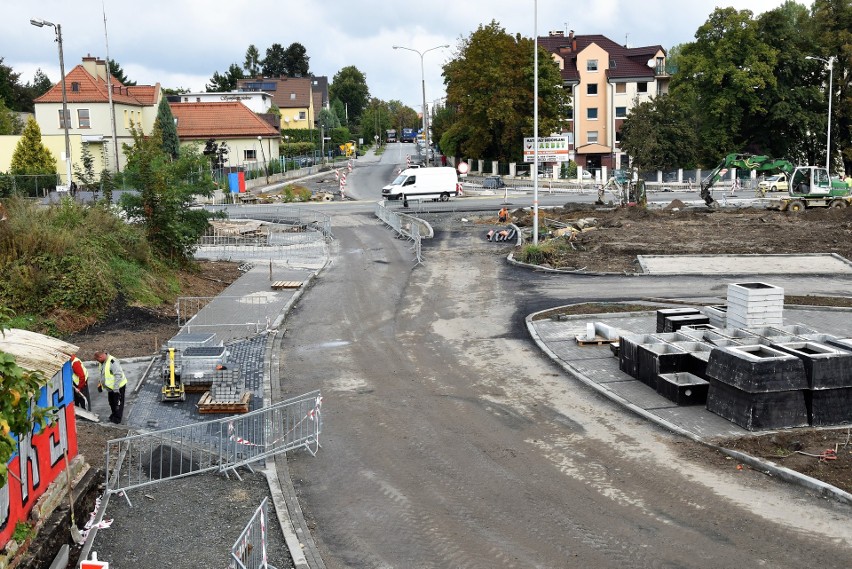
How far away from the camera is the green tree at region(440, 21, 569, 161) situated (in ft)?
234

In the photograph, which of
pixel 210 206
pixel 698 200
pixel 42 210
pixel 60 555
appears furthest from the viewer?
pixel 698 200

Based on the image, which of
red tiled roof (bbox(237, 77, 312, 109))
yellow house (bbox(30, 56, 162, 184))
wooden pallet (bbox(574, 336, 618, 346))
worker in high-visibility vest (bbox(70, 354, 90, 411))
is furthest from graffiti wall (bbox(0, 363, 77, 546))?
red tiled roof (bbox(237, 77, 312, 109))

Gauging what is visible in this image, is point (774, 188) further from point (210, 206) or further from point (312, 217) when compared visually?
point (210, 206)

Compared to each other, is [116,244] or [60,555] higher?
[116,244]

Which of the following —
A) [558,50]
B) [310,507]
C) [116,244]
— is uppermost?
[558,50]

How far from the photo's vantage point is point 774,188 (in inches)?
2309

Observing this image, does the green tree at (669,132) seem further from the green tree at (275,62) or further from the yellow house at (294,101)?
the green tree at (275,62)

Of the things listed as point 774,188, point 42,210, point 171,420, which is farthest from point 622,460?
point 774,188

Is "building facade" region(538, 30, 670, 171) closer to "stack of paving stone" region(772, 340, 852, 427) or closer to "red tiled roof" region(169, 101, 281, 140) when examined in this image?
"red tiled roof" region(169, 101, 281, 140)

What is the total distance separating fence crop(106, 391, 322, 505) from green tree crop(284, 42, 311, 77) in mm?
157319

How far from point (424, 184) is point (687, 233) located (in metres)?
21.1

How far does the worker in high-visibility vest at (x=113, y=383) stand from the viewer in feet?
51.8

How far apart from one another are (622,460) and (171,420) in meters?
8.28

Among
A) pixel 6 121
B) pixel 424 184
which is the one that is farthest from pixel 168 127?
pixel 424 184
